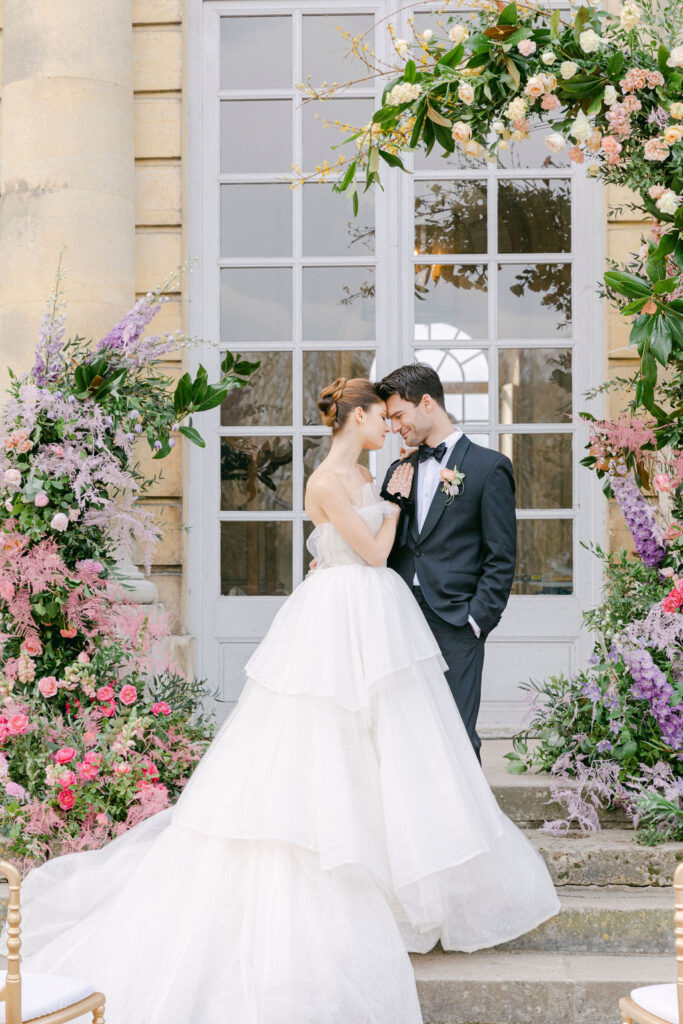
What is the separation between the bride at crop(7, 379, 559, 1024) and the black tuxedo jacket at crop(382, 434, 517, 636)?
176mm

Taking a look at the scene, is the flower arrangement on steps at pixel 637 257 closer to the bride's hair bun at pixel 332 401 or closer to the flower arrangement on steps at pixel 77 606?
the bride's hair bun at pixel 332 401

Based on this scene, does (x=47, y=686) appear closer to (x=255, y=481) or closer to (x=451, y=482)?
(x=451, y=482)

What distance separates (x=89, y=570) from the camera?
3904 millimetres

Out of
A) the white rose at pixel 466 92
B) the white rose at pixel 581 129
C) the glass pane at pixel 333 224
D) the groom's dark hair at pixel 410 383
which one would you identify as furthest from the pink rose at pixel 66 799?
the glass pane at pixel 333 224

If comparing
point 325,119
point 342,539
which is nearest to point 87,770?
point 342,539

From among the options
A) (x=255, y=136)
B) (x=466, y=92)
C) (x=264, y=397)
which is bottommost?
(x=264, y=397)

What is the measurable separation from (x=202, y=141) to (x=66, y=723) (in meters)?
3.28

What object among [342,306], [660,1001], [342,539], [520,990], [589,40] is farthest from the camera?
[342,306]

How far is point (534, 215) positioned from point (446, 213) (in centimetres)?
49

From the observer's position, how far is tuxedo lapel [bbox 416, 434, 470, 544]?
Answer: 3.56 metres

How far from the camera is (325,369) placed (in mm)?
5488

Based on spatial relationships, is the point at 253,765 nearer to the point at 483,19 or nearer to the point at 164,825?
the point at 164,825

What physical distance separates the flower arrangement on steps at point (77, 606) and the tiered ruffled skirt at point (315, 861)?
0.34 metres

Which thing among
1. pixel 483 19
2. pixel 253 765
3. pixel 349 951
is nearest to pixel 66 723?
pixel 253 765
